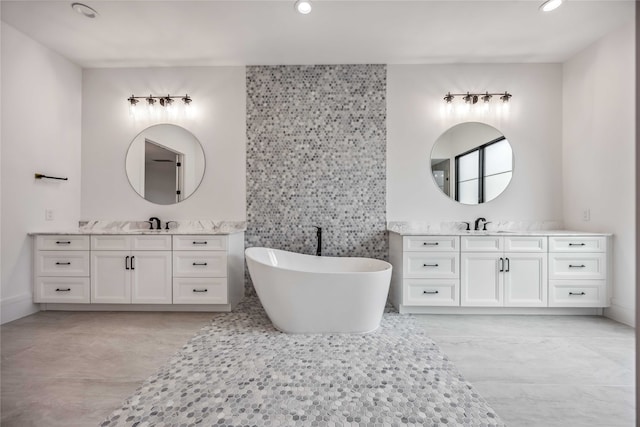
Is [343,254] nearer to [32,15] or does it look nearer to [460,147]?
[460,147]

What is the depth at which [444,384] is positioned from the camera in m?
1.82

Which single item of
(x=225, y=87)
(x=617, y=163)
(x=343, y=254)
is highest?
(x=225, y=87)

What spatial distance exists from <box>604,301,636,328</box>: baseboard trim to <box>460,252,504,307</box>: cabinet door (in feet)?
3.25

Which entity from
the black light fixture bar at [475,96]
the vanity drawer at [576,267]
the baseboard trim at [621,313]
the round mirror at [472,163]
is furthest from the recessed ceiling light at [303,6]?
the baseboard trim at [621,313]

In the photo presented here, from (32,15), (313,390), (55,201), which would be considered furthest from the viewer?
(55,201)

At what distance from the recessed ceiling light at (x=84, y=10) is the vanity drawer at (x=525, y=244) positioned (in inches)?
163

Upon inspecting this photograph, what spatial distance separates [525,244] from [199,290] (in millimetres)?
3151

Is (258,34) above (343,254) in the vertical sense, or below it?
above

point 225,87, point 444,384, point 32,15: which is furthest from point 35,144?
point 444,384

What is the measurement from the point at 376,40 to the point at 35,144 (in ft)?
11.4

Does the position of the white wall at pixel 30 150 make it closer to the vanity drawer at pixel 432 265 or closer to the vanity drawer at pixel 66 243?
the vanity drawer at pixel 66 243

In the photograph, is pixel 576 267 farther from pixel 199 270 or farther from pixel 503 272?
pixel 199 270

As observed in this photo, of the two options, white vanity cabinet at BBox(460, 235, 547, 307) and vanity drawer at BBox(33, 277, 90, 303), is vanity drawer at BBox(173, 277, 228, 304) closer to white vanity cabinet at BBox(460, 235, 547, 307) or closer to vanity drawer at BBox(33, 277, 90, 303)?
vanity drawer at BBox(33, 277, 90, 303)

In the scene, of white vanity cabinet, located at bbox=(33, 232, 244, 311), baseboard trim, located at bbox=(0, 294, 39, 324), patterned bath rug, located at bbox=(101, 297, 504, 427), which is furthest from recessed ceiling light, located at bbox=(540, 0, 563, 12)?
baseboard trim, located at bbox=(0, 294, 39, 324)
